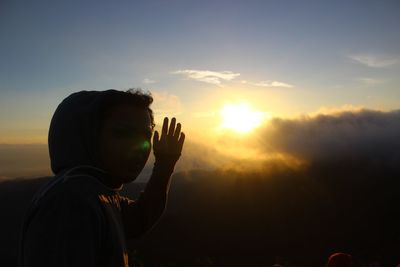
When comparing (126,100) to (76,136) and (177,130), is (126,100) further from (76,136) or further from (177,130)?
(177,130)

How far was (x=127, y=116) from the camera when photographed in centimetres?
212

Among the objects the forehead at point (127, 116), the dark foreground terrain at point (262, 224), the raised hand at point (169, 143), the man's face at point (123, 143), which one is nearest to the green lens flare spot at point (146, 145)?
the man's face at point (123, 143)

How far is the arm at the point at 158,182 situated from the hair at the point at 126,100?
0.47m

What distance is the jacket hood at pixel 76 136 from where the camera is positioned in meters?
1.95

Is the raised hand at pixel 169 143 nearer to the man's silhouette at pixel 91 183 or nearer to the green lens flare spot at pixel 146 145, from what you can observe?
the man's silhouette at pixel 91 183

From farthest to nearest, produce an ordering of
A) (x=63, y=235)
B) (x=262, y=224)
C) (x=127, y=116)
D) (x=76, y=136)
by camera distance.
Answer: (x=262, y=224)
(x=127, y=116)
(x=76, y=136)
(x=63, y=235)

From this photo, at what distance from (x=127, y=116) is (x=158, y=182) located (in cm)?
88

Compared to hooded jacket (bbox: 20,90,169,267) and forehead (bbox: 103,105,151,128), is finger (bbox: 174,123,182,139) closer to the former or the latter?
forehead (bbox: 103,105,151,128)

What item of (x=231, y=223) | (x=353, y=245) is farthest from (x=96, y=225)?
(x=353, y=245)

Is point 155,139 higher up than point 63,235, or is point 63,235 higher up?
point 155,139

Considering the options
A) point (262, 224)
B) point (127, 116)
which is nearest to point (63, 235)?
point (127, 116)

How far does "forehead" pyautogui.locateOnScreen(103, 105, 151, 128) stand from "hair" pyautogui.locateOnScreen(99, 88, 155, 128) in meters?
0.02

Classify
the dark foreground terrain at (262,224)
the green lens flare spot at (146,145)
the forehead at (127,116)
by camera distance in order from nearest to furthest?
the forehead at (127,116) < the green lens flare spot at (146,145) < the dark foreground terrain at (262,224)

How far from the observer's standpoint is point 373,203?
18862 cm
